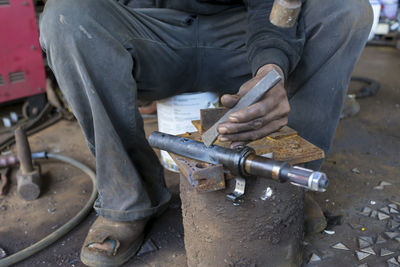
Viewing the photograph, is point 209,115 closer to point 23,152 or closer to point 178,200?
point 178,200

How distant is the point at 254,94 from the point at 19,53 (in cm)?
234

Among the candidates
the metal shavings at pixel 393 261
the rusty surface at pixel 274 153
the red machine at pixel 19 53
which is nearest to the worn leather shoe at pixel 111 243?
the rusty surface at pixel 274 153

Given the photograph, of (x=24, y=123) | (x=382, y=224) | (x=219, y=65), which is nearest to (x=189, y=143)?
(x=219, y=65)

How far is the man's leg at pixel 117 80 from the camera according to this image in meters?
1.28

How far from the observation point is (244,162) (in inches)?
38.5

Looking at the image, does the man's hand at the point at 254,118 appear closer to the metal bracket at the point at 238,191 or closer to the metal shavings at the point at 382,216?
the metal bracket at the point at 238,191

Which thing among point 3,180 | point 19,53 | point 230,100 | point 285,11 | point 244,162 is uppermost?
point 285,11

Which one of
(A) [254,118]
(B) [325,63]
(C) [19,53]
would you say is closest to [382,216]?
(B) [325,63]

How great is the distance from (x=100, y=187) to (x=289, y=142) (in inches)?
28.4

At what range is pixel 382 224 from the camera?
1.60 metres

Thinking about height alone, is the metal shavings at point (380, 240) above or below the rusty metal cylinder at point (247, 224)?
below

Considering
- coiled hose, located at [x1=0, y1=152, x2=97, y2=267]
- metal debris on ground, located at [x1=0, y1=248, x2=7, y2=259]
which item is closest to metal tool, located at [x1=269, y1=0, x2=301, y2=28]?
coiled hose, located at [x1=0, y1=152, x2=97, y2=267]

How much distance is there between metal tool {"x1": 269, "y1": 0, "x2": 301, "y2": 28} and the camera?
0.92m

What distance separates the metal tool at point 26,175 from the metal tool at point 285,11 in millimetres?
1501
